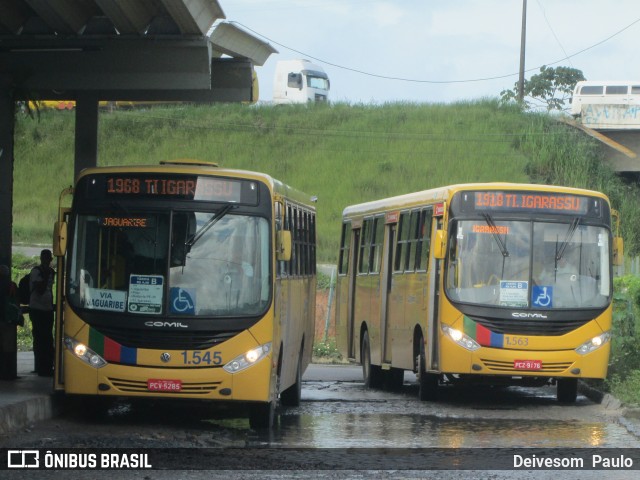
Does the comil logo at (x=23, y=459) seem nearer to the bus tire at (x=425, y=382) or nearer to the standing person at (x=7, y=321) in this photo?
the standing person at (x=7, y=321)

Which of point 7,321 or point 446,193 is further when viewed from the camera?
point 446,193

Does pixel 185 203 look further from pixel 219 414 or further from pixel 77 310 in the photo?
pixel 219 414

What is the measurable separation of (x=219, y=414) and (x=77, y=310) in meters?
2.80

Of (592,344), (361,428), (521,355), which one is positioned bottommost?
(361,428)

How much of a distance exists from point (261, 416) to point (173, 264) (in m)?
1.94

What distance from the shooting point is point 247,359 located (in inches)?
544

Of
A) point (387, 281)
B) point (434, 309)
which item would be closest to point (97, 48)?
point (434, 309)

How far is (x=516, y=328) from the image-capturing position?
1756 cm

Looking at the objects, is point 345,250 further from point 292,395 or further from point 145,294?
point 145,294

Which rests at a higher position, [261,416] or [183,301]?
[183,301]

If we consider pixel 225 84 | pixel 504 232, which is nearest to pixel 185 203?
pixel 504 232

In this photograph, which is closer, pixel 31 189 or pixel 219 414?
pixel 219 414

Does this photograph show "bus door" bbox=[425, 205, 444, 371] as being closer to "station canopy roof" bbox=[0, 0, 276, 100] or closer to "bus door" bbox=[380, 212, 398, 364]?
"bus door" bbox=[380, 212, 398, 364]

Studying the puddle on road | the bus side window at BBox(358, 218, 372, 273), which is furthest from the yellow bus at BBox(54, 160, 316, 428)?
the bus side window at BBox(358, 218, 372, 273)
